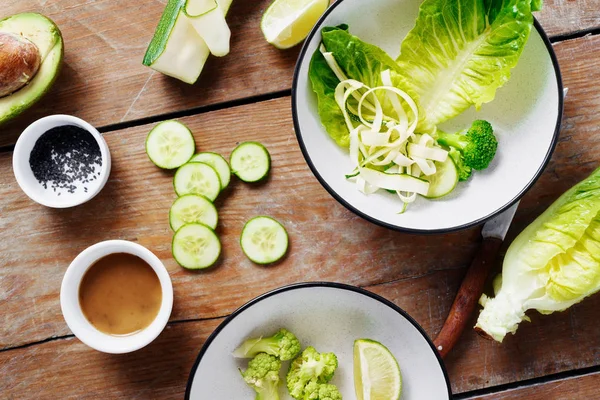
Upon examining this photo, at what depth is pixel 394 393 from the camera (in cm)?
174

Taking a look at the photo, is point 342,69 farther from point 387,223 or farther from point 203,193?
point 203,193

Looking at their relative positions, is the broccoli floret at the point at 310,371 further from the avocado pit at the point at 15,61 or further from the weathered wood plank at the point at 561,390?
the avocado pit at the point at 15,61

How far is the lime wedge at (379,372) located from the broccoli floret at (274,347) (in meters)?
0.20

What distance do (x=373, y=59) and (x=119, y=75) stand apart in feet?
2.61

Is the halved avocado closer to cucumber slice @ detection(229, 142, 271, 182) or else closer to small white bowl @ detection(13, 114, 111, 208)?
small white bowl @ detection(13, 114, 111, 208)

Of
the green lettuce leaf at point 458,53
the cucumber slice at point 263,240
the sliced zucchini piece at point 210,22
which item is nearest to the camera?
the green lettuce leaf at point 458,53

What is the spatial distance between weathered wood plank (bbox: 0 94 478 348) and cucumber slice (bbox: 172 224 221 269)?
0.15 feet

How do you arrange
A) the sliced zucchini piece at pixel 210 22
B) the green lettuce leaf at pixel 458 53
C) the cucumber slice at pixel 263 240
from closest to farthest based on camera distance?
the green lettuce leaf at pixel 458 53 → the sliced zucchini piece at pixel 210 22 → the cucumber slice at pixel 263 240

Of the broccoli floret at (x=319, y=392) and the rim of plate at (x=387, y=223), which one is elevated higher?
the rim of plate at (x=387, y=223)

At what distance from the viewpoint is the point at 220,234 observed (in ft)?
6.13

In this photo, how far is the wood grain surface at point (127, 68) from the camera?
1.87 m

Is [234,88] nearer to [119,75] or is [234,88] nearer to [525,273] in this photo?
[119,75]

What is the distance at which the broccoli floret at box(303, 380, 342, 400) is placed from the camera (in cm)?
175

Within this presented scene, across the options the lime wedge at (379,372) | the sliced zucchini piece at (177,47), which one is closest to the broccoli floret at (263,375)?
the lime wedge at (379,372)
